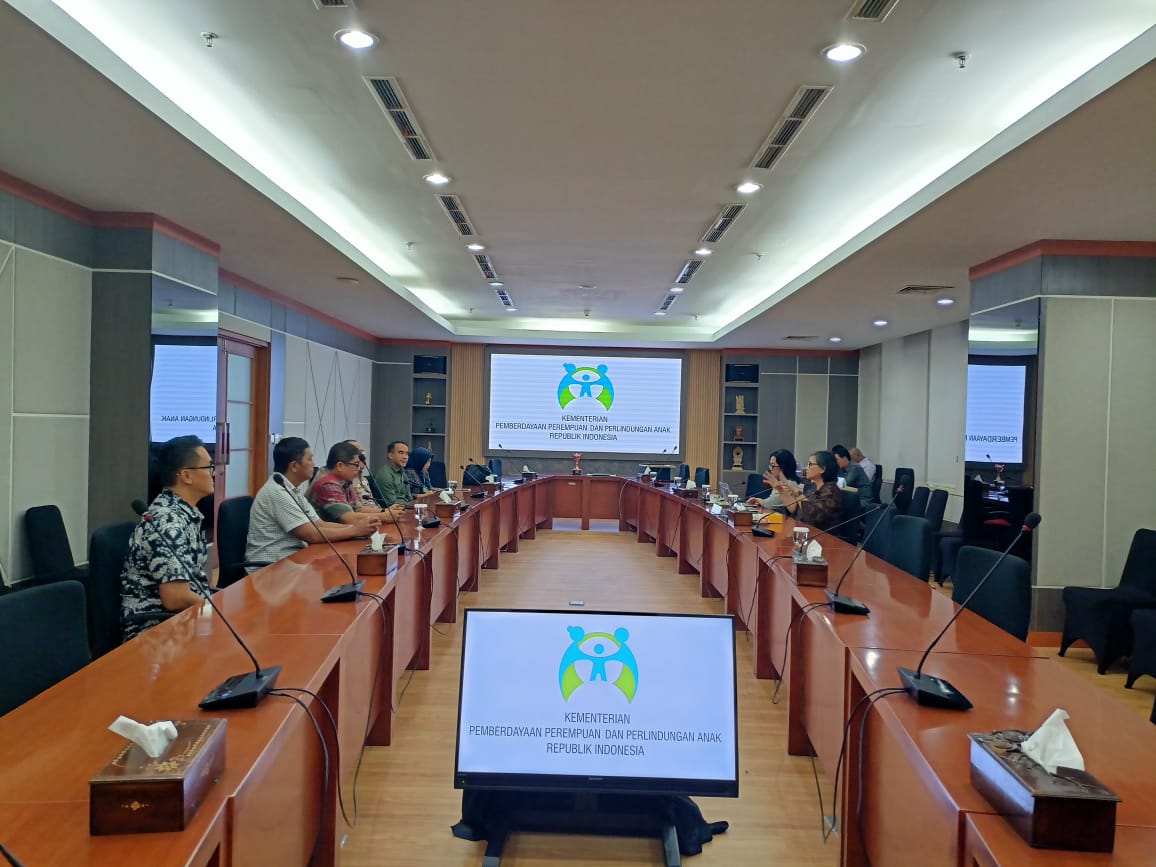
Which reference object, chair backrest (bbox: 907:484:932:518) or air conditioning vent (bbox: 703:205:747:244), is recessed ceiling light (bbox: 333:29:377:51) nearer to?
air conditioning vent (bbox: 703:205:747:244)

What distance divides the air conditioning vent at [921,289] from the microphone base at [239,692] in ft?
19.0

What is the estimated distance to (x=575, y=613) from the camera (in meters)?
1.81

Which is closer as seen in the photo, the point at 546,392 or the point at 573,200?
the point at 573,200

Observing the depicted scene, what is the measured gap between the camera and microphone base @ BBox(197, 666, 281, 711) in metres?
1.51

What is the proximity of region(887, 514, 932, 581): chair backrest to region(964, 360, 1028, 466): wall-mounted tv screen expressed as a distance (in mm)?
1394

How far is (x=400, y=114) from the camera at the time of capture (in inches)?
140

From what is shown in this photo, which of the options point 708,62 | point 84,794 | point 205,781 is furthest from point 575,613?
point 708,62

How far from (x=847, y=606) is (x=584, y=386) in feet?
30.2

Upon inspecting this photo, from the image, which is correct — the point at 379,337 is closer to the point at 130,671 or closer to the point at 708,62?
the point at 708,62

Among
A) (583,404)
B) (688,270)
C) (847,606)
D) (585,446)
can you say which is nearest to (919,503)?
(688,270)

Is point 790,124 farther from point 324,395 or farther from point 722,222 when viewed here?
point 324,395

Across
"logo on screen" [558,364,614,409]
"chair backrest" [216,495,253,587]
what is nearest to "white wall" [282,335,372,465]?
"logo on screen" [558,364,614,409]

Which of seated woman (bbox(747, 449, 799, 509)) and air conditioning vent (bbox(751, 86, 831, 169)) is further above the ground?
air conditioning vent (bbox(751, 86, 831, 169))

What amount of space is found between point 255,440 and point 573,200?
162 inches
